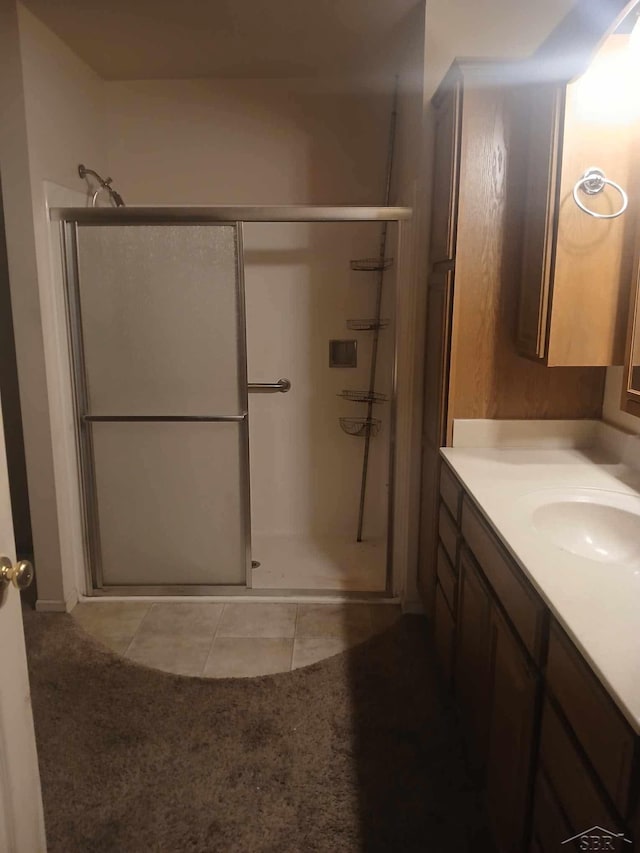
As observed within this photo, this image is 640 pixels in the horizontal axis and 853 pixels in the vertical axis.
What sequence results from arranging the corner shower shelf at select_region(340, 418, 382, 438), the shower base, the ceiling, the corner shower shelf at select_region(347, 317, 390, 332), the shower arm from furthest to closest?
1. the corner shower shelf at select_region(340, 418, 382, 438)
2. the corner shower shelf at select_region(347, 317, 390, 332)
3. the shower base
4. the shower arm
5. the ceiling

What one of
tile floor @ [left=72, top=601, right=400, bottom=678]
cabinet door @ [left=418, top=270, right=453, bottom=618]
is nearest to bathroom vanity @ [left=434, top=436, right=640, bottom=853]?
cabinet door @ [left=418, top=270, right=453, bottom=618]

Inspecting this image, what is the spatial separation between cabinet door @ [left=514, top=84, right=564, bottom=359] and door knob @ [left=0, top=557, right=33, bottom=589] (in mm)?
1542

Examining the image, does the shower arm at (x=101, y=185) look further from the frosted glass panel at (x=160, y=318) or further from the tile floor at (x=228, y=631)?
the tile floor at (x=228, y=631)

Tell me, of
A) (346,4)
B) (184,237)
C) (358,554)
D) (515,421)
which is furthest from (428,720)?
(346,4)

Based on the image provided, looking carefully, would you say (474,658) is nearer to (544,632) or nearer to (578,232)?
(544,632)

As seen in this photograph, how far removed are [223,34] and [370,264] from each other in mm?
1188

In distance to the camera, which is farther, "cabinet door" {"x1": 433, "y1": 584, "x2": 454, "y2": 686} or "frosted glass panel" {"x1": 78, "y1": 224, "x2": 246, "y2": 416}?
"frosted glass panel" {"x1": 78, "y1": 224, "x2": 246, "y2": 416}

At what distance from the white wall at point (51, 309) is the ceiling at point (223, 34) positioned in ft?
0.44

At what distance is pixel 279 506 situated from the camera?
351 cm

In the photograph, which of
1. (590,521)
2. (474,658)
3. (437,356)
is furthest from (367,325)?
(474,658)

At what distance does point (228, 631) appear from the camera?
2629 mm

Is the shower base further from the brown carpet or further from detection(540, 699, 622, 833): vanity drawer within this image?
detection(540, 699, 622, 833): vanity drawer

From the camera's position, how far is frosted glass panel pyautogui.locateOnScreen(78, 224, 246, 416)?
2619 millimetres

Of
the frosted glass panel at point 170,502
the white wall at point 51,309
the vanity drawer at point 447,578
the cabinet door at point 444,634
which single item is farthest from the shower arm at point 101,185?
the cabinet door at point 444,634
